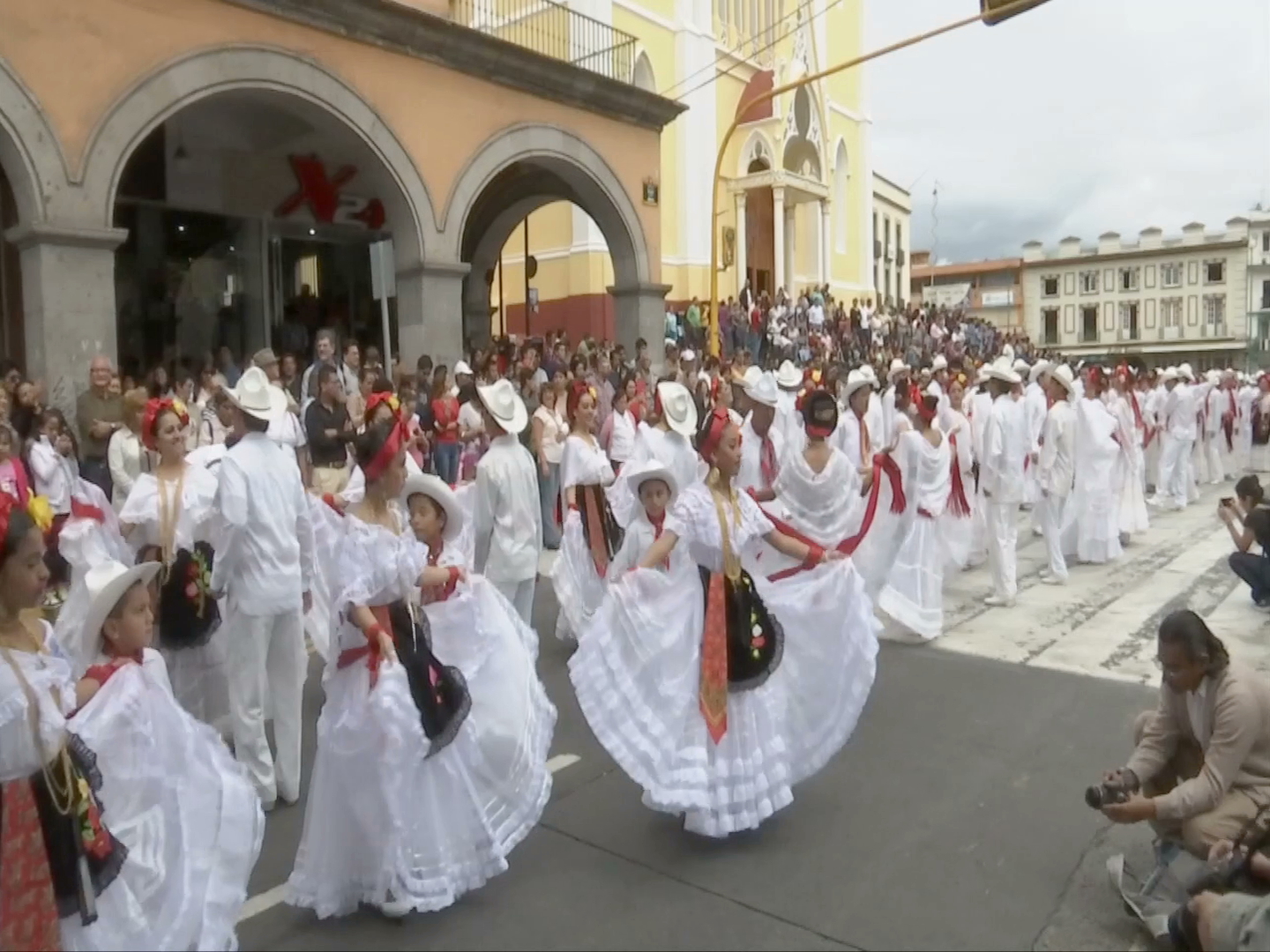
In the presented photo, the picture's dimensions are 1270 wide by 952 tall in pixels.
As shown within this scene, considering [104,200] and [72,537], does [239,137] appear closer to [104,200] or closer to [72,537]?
[104,200]

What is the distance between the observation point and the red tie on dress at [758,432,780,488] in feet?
30.3

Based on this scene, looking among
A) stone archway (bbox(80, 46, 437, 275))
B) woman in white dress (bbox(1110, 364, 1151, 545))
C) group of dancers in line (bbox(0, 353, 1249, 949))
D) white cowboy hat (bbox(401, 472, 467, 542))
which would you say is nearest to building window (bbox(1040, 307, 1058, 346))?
woman in white dress (bbox(1110, 364, 1151, 545))

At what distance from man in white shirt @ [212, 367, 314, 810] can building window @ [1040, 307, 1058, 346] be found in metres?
86.1

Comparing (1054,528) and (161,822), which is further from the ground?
(1054,528)

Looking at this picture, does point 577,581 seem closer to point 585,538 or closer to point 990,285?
point 585,538

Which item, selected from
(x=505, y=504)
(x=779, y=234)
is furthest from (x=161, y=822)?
(x=779, y=234)

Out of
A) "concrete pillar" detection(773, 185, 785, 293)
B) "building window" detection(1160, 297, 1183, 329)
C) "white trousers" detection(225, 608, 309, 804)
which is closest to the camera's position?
"white trousers" detection(225, 608, 309, 804)

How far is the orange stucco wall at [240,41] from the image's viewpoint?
10656 millimetres

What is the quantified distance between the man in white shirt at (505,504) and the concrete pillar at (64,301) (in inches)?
224

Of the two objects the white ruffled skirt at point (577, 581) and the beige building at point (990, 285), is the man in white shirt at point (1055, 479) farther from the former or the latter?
the beige building at point (990, 285)

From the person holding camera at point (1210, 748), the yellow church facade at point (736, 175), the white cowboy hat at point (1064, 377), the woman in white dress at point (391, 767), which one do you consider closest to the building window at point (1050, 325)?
the yellow church facade at point (736, 175)

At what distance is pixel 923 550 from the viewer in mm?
8523

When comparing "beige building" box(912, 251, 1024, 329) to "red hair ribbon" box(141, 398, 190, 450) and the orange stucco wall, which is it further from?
"red hair ribbon" box(141, 398, 190, 450)

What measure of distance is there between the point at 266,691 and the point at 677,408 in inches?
172
